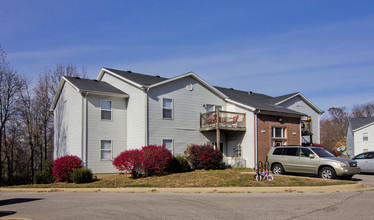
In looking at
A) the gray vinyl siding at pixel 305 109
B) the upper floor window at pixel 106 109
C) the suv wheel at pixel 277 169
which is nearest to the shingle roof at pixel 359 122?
the gray vinyl siding at pixel 305 109

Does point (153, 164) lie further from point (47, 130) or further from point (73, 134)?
point (47, 130)

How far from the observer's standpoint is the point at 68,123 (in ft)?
81.9

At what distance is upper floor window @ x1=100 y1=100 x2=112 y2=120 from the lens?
78.1ft

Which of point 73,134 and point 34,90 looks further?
point 34,90

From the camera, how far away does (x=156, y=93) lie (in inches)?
942

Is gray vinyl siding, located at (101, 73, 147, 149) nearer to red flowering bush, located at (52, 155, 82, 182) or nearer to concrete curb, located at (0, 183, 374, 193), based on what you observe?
red flowering bush, located at (52, 155, 82, 182)

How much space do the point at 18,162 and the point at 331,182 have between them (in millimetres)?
32619

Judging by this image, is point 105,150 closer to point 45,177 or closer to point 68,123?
point 68,123

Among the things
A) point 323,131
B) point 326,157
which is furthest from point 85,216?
point 323,131

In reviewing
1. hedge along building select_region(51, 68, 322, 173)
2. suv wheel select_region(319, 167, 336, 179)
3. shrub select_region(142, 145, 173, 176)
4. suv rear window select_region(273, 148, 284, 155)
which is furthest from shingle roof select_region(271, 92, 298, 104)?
suv wheel select_region(319, 167, 336, 179)

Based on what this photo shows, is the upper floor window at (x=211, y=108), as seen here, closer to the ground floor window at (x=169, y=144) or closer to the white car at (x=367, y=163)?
the ground floor window at (x=169, y=144)

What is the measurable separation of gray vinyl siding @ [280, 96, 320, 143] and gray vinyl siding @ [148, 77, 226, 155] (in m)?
10.5

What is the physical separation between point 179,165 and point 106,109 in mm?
6129

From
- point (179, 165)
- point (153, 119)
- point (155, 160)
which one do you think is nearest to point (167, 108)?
point (153, 119)
